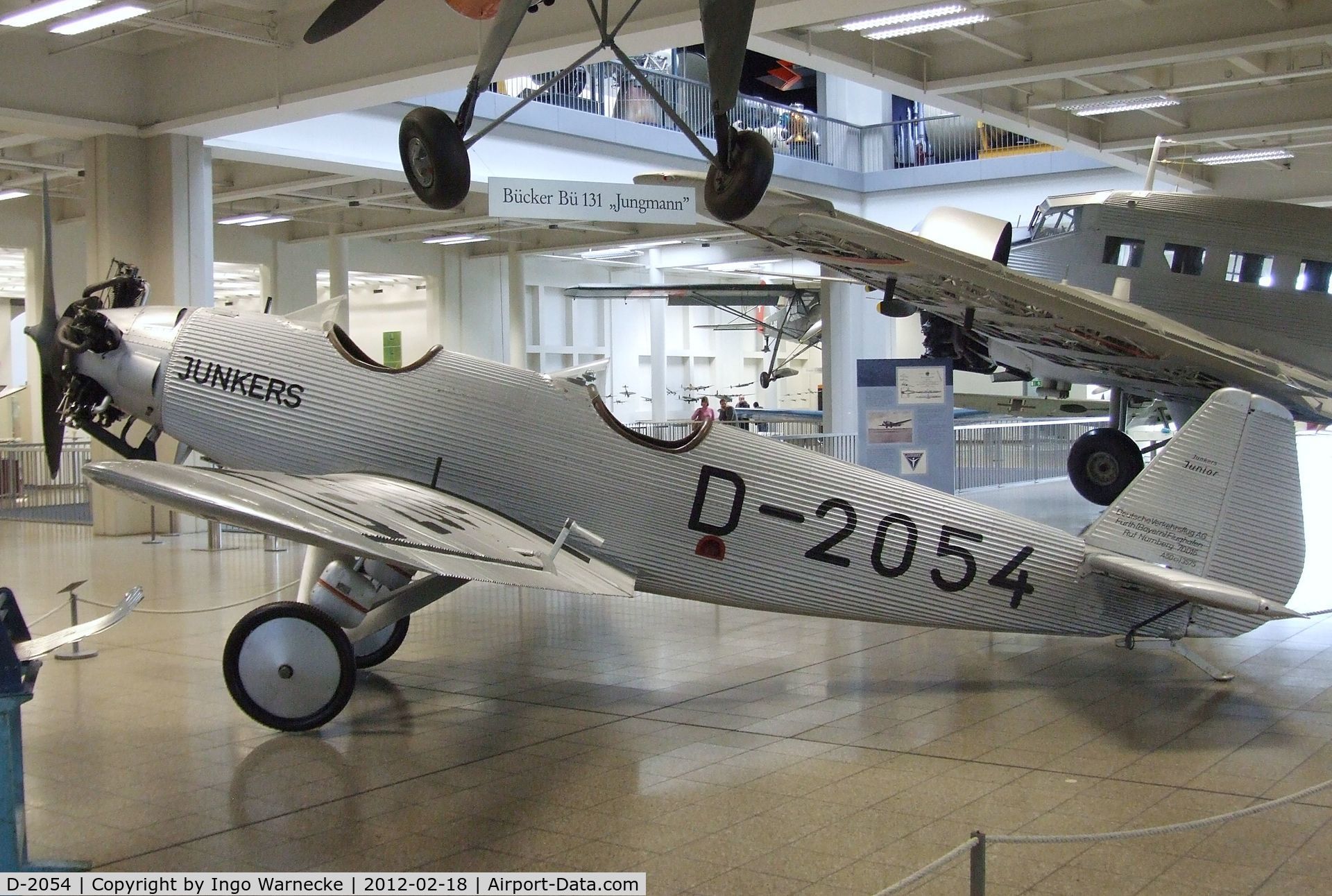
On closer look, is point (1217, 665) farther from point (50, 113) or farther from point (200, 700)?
point (50, 113)

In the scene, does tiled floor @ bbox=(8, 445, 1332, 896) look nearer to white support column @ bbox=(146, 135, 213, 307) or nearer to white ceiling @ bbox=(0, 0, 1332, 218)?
white ceiling @ bbox=(0, 0, 1332, 218)

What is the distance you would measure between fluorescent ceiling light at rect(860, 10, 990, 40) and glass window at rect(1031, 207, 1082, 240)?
2217mm

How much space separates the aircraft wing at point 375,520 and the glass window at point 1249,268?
924 centimetres

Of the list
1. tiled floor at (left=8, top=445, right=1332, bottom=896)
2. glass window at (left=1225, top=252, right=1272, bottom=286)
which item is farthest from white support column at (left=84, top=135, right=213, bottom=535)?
glass window at (left=1225, top=252, right=1272, bottom=286)

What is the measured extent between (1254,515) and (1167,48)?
9.03 m

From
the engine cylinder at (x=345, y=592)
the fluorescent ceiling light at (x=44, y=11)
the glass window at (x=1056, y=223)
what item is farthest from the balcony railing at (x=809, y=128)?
the engine cylinder at (x=345, y=592)

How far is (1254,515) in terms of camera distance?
5809 mm

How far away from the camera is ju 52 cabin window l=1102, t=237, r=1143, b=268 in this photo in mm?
12508

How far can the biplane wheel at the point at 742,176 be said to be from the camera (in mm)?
5996

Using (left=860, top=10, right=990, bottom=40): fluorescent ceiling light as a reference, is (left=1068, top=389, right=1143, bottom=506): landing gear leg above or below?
below

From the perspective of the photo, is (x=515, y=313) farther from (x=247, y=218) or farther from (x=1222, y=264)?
(x=1222, y=264)

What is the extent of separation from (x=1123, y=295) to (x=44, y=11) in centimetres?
1071

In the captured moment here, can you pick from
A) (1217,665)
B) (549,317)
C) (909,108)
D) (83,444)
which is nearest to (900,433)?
(1217,665)

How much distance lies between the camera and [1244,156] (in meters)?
18.6
